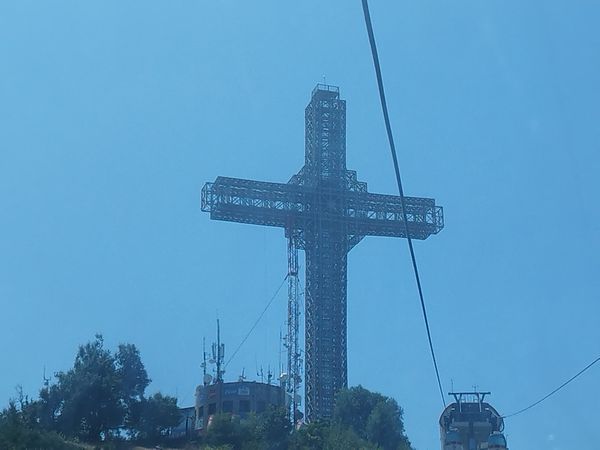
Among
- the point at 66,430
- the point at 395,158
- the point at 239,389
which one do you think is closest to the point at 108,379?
the point at 66,430

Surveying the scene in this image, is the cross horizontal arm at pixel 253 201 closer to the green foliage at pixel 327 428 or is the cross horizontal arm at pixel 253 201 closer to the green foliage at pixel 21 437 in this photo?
the green foliage at pixel 327 428

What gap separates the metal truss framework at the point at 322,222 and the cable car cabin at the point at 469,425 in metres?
24.2

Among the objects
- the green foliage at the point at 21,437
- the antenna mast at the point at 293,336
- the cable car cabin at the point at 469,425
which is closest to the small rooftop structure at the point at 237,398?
the antenna mast at the point at 293,336

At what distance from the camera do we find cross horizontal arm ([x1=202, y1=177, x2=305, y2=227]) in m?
57.2

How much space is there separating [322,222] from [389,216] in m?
3.63

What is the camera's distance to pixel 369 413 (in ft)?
183

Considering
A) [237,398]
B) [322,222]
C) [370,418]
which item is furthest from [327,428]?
[237,398]

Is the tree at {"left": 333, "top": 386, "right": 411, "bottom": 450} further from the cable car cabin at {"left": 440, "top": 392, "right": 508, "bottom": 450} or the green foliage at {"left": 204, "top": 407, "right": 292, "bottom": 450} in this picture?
the cable car cabin at {"left": 440, "top": 392, "right": 508, "bottom": 450}

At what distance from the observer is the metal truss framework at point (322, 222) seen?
58062mm

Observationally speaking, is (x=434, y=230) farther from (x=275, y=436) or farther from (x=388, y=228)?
(x=275, y=436)

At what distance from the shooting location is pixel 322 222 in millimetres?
58875

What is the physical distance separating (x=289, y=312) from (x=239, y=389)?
7.63 m

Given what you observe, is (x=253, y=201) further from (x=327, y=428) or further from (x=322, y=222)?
(x=327, y=428)

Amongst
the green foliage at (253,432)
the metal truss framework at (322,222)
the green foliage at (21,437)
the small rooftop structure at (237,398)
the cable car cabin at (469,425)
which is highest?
the metal truss framework at (322,222)
